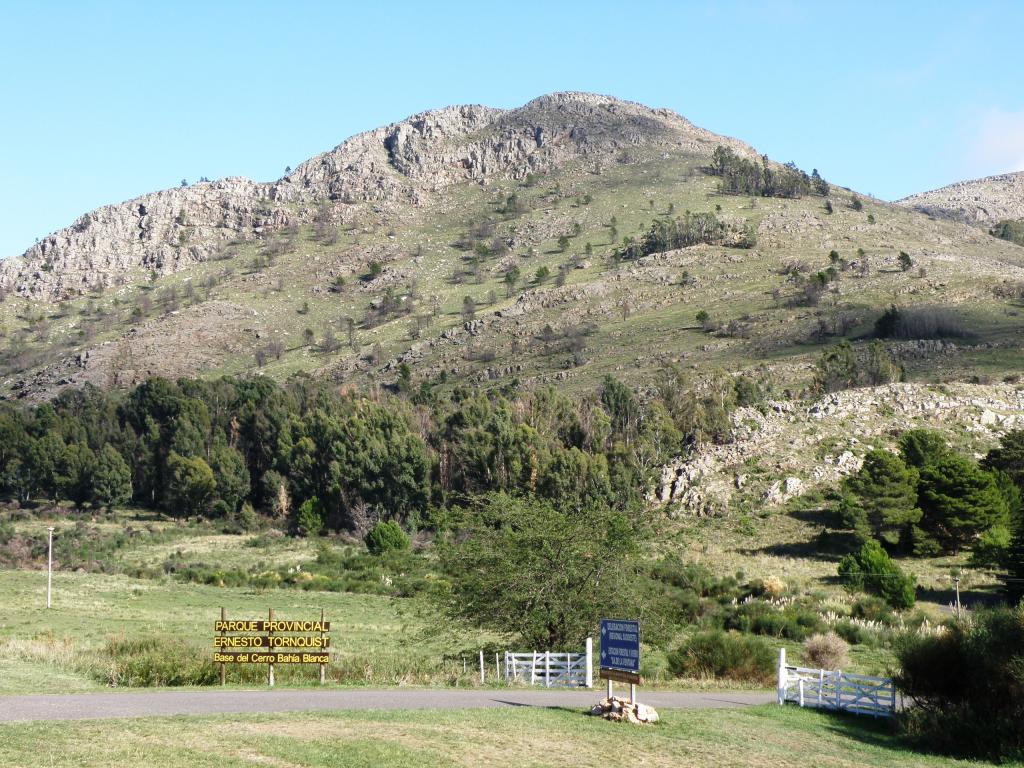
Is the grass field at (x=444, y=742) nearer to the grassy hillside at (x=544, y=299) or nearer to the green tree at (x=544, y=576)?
the green tree at (x=544, y=576)

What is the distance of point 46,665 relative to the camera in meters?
25.5

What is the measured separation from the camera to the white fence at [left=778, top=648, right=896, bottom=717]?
79.0ft

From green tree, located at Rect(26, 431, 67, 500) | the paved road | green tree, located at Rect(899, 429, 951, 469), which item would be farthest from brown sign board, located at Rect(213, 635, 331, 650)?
green tree, located at Rect(26, 431, 67, 500)

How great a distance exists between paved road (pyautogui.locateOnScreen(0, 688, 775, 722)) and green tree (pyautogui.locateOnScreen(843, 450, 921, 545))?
32378 mm

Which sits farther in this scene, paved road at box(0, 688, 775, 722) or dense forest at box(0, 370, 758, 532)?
dense forest at box(0, 370, 758, 532)

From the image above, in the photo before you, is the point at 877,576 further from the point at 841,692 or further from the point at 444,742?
the point at 444,742

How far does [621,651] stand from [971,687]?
27.8ft

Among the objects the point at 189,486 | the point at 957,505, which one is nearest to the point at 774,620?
the point at 957,505

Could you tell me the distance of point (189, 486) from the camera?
84.6 metres

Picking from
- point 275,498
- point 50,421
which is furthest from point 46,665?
point 50,421

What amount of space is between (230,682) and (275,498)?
62.7m

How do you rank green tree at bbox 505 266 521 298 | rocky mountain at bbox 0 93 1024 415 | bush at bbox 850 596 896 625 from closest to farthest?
bush at bbox 850 596 896 625 < rocky mountain at bbox 0 93 1024 415 < green tree at bbox 505 266 521 298

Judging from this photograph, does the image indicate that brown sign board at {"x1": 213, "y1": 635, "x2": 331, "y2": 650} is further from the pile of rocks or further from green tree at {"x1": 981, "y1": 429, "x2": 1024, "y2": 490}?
green tree at {"x1": 981, "y1": 429, "x2": 1024, "y2": 490}

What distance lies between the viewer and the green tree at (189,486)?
278 feet
